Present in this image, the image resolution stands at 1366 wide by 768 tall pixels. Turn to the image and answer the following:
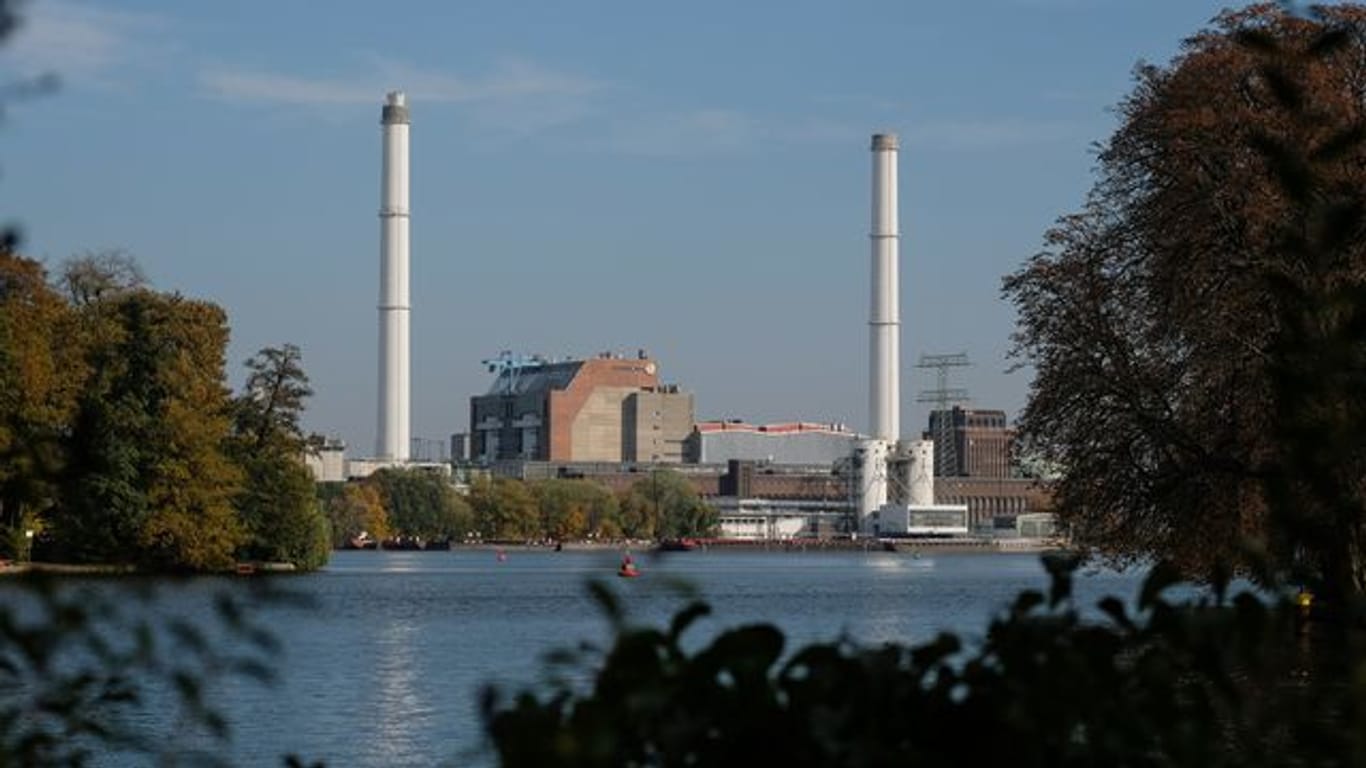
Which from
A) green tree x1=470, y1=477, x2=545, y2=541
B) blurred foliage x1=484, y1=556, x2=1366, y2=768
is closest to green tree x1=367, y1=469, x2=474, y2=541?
green tree x1=470, y1=477, x2=545, y2=541

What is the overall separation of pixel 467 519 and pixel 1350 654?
188 metres

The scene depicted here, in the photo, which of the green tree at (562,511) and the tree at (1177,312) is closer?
the tree at (1177,312)

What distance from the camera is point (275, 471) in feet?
279

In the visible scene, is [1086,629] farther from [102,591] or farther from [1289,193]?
[102,591]

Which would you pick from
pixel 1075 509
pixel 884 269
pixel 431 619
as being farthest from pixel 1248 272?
pixel 884 269

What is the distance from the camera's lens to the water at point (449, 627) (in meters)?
14.9

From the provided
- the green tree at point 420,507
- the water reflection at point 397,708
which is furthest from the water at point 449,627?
the green tree at point 420,507

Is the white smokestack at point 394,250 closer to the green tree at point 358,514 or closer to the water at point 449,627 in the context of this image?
the green tree at point 358,514

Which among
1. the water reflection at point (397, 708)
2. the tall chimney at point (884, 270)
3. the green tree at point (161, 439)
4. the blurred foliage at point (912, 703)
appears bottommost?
the water reflection at point (397, 708)

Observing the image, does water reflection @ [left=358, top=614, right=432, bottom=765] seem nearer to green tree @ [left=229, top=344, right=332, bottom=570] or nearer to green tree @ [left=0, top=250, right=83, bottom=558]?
green tree @ [left=0, top=250, right=83, bottom=558]

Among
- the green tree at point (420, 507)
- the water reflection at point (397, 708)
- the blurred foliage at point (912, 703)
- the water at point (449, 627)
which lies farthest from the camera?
the green tree at point (420, 507)

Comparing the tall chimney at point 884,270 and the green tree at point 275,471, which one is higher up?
the tall chimney at point 884,270

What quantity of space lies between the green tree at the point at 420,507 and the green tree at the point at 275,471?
96.8 m

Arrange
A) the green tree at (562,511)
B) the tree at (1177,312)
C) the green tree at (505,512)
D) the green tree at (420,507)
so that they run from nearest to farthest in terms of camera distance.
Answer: the tree at (1177,312) → the green tree at (420,507) → the green tree at (505,512) → the green tree at (562,511)
